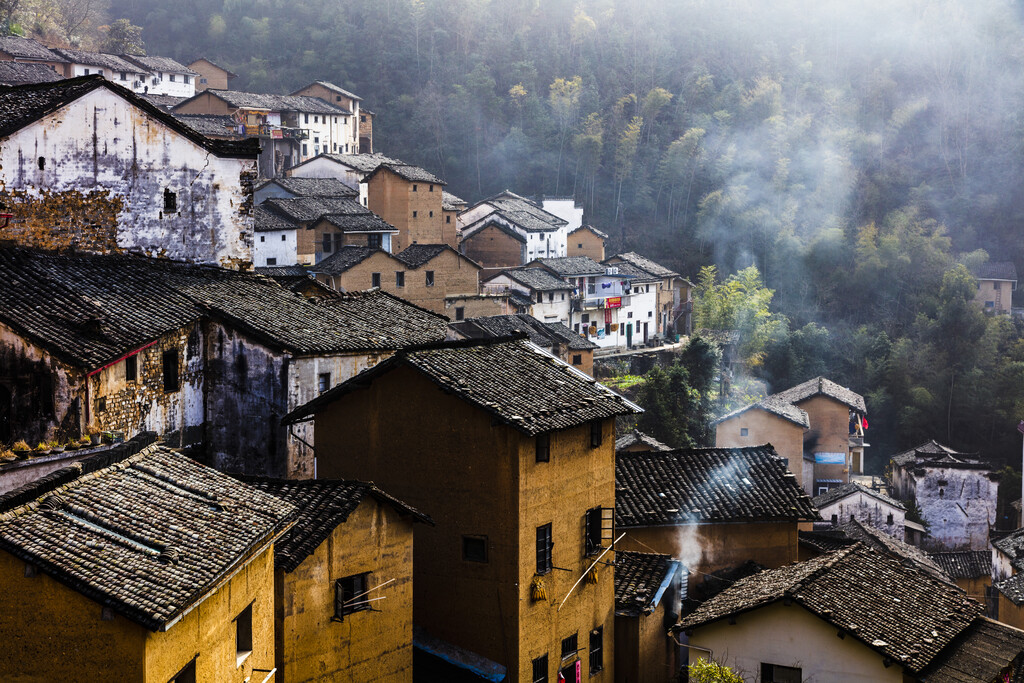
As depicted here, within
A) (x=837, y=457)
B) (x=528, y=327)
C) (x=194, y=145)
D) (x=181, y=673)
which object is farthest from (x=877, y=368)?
(x=181, y=673)

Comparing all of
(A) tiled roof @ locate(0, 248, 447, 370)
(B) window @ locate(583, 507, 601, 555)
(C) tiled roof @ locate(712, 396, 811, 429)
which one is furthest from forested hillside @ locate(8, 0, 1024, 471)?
(B) window @ locate(583, 507, 601, 555)

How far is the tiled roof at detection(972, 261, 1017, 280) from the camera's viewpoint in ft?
180

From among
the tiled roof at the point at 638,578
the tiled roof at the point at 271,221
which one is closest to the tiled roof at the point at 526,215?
the tiled roof at the point at 271,221

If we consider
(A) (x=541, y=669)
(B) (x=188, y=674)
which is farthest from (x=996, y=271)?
(B) (x=188, y=674)

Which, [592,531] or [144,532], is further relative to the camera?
[592,531]

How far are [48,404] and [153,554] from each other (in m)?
5.53

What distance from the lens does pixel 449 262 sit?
35750 millimetres

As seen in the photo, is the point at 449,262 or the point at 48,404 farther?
the point at 449,262

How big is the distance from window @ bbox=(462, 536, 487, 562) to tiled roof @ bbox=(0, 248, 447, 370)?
11.6ft

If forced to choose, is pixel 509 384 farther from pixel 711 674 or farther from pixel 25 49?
pixel 25 49

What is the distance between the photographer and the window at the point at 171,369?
1389cm

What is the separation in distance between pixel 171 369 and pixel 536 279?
25991 mm

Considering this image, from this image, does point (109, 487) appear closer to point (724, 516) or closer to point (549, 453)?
point (549, 453)

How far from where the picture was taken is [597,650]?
13.8 metres
